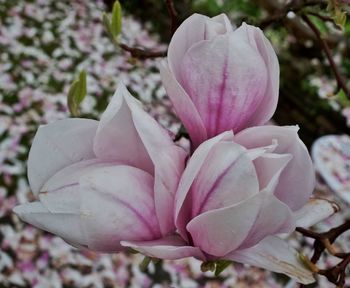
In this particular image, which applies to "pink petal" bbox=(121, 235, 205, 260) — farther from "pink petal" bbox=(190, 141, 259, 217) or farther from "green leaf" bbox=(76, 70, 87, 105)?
"green leaf" bbox=(76, 70, 87, 105)

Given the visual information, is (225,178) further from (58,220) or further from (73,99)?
(73,99)

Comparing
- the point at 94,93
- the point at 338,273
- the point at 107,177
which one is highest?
the point at 107,177

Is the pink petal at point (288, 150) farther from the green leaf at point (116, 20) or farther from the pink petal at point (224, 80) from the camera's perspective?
the green leaf at point (116, 20)

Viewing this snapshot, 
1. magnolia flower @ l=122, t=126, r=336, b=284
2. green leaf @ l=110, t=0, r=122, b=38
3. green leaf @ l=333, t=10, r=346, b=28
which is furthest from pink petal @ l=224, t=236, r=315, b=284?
green leaf @ l=110, t=0, r=122, b=38

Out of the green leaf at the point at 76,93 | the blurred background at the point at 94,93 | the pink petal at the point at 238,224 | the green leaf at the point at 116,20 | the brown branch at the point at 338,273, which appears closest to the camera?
the pink petal at the point at 238,224

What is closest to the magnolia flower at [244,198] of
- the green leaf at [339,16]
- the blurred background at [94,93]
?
the green leaf at [339,16]

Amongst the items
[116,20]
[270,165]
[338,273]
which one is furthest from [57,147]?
[116,20]
